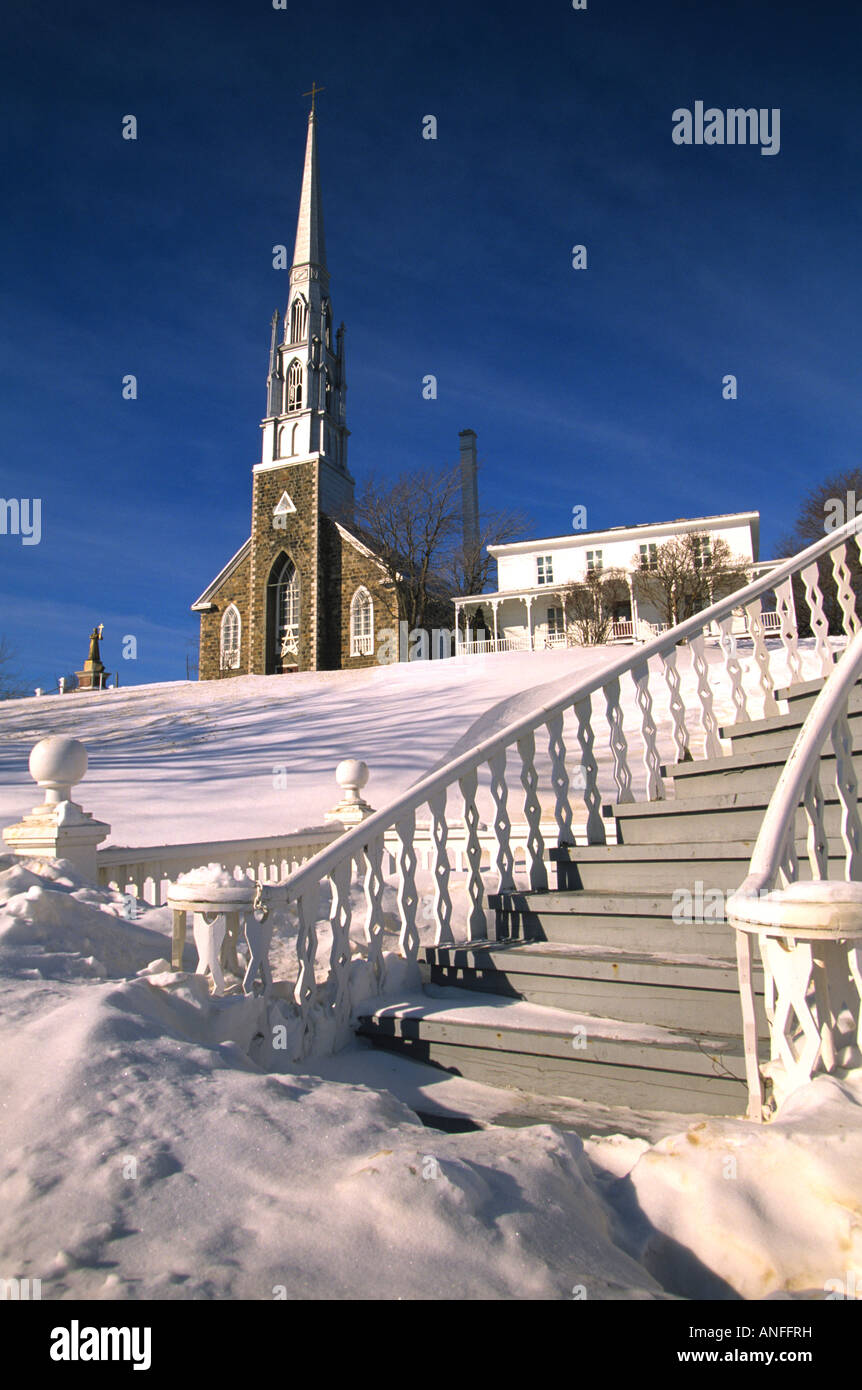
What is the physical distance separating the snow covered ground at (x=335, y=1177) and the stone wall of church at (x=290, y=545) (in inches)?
1225

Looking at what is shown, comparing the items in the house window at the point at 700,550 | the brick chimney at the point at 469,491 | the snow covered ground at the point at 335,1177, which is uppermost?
the brick chimney at the point at 469,491

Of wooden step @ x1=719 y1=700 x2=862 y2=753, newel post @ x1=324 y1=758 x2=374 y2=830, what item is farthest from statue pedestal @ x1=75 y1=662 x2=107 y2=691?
wooden step @ x1=719 y1=700 x2=862 y2=753

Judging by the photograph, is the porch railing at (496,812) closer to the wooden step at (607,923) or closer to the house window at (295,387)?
the wooden step at (607,923)

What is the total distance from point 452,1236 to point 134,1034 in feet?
4.50

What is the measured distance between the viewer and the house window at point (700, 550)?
30562mm

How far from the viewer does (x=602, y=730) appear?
13.6 meters

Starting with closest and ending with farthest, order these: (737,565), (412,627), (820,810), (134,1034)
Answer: (134,1034)
(820,810)
(737,565)
(412,627)

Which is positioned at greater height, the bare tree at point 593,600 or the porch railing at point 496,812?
the bare tree at point 593,600

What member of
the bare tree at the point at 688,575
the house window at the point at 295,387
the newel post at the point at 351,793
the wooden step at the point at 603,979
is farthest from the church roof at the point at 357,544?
the wooden step at the point at 603,979

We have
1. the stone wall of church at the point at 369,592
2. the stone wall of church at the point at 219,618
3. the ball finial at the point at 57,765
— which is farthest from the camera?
the stone wall of church at the point at 219,618

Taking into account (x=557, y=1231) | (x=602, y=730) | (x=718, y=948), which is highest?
(x=602, y=730)

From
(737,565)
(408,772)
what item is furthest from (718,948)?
(737,565)

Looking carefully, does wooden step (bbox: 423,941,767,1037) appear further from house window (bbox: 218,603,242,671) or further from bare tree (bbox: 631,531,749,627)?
house window (bbox: 218,603,242,671)
